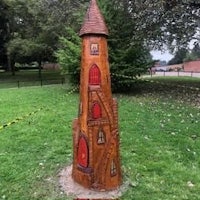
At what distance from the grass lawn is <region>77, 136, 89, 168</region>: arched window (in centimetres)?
51

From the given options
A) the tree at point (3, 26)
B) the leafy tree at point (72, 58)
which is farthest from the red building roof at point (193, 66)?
the leafy tree at point (72, 58)

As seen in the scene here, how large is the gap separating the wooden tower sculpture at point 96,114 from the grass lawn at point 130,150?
44cm

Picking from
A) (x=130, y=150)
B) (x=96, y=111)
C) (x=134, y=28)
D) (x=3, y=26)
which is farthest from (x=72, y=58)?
(x=3, y=26)

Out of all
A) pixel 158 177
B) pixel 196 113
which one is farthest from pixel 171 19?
pixel 158 177

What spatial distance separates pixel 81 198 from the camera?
17.2 ft

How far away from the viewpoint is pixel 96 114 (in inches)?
212

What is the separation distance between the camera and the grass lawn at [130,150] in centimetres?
566

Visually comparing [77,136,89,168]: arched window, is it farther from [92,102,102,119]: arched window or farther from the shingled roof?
the shingled roof

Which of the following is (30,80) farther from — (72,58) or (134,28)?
(134,28)

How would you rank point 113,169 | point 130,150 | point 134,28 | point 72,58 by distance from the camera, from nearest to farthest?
point 113,169 < point 130,150 < point 72,58 < point 134,28

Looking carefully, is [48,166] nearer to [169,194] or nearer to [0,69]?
[169,194]

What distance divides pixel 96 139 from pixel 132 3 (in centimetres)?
999

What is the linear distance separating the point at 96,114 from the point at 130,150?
2.12m

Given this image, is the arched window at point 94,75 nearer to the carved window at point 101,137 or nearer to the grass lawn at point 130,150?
the carved window at point 101,137
